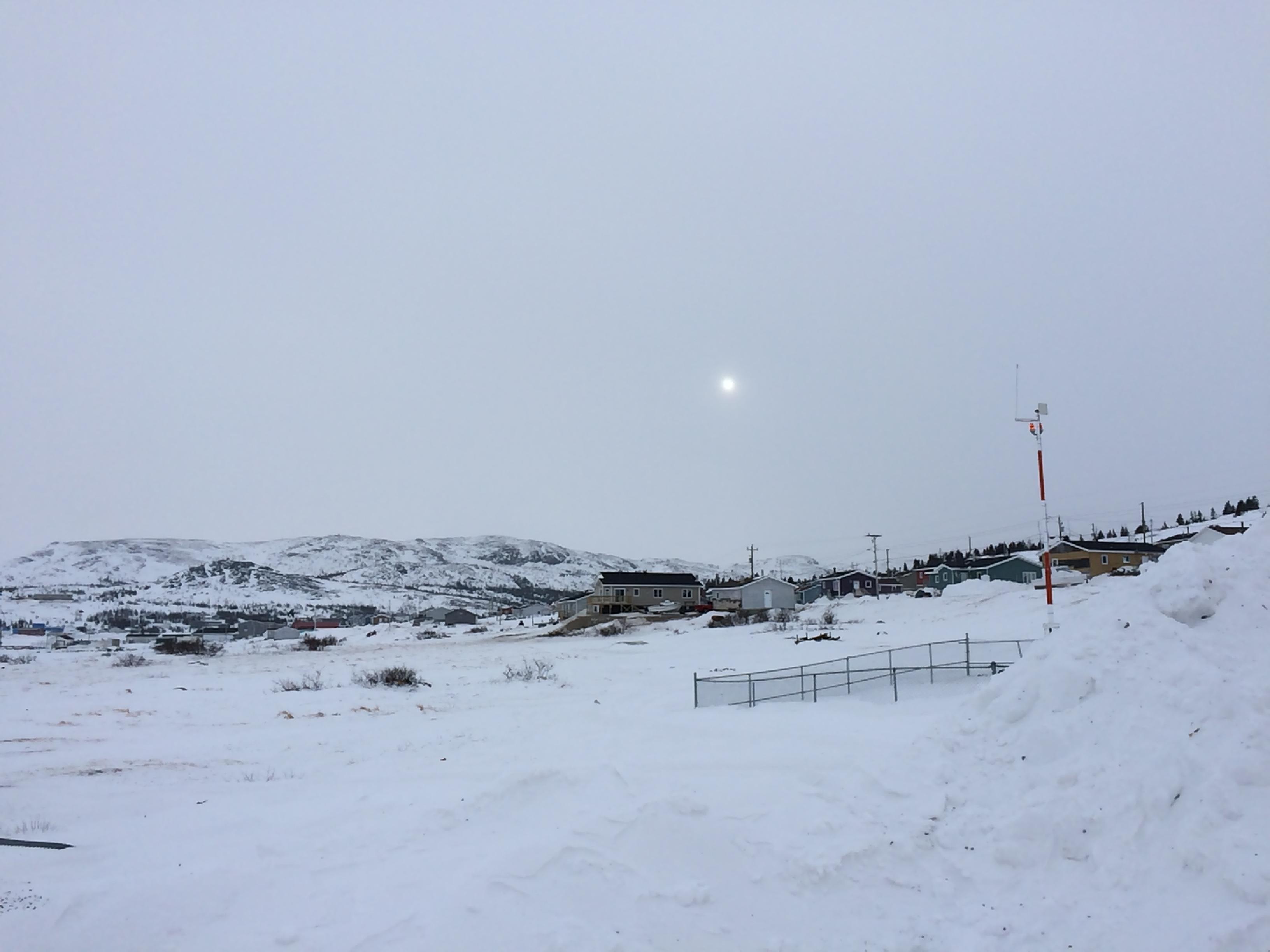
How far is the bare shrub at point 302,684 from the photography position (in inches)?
1183

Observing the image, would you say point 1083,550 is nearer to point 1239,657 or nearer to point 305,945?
point 1239,657

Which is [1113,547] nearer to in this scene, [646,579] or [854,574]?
[854,574]

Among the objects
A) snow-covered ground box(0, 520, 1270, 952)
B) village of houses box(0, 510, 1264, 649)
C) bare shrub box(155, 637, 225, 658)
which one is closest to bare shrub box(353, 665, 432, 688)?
snow-covered ground box(0, 520, 1270, 952)

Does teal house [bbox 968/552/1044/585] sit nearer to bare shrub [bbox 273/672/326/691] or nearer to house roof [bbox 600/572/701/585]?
house roof [bbox 600/572/701/585]

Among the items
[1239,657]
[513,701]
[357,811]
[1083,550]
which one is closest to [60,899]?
[357,811]

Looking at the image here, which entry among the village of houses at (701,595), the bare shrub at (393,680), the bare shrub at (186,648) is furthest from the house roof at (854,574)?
the bare shrub at (393,680)

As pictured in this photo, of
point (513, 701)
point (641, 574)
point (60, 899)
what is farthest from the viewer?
point (641, 574)

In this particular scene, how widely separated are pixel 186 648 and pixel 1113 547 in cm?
8740

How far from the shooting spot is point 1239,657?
8.62 metres

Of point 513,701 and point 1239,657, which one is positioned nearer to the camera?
point 1239,657

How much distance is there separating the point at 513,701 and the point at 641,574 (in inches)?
2973

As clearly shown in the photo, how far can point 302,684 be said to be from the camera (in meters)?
31.6

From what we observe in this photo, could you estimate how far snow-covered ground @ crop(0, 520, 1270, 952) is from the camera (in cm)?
698

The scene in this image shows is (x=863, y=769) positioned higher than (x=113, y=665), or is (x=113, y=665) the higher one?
(x=863, y=769)
